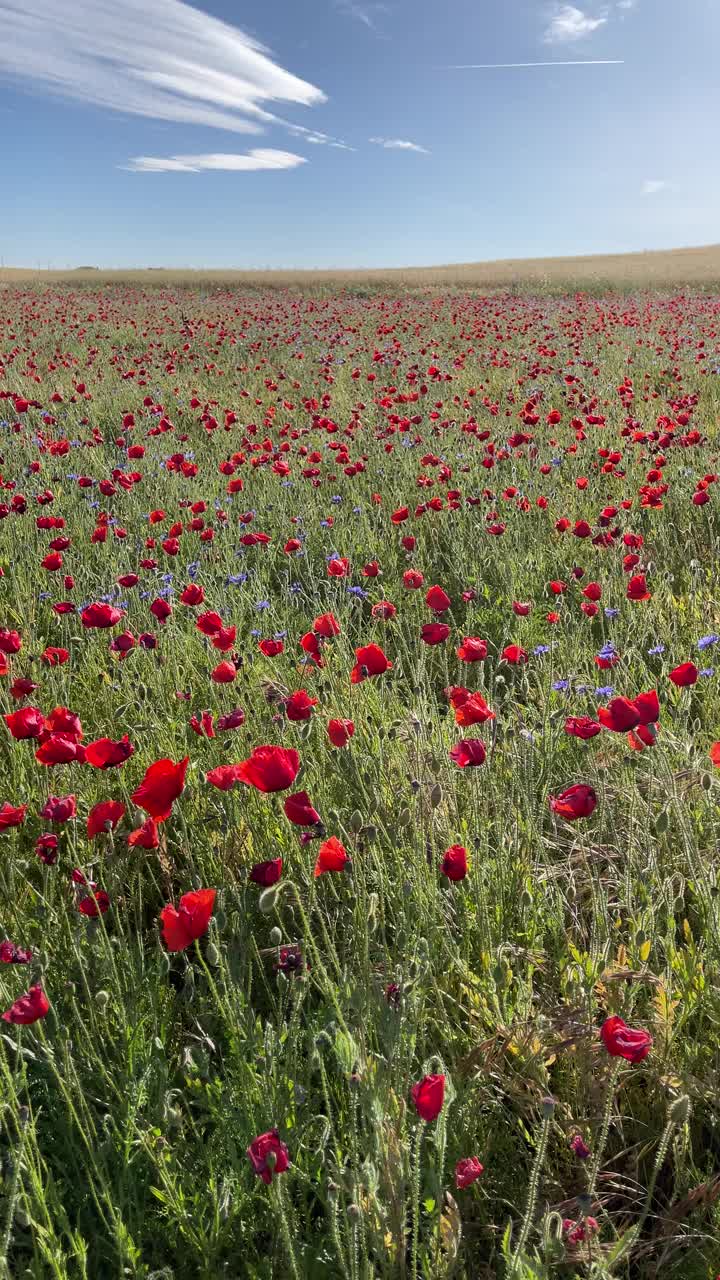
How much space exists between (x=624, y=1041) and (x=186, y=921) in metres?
0.77

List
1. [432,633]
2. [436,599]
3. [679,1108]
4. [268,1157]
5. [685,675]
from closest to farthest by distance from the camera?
Answer: 1. [268,1157]
2. [679,1108]
3. [685,675]
4. [432,633]
5. [436,599]

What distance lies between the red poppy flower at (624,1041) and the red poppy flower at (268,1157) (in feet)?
1.63

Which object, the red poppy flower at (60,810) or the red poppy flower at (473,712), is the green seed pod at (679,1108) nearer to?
the red poppy flower at (473,712)

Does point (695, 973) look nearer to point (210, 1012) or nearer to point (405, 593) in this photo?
point (210, 1012)

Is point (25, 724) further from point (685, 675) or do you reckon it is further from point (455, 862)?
point (685, 675)

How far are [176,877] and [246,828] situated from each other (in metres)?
0.26

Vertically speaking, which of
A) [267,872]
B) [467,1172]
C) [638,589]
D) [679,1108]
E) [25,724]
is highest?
[638,589]

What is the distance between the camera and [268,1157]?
1089 mm

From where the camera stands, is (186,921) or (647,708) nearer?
(186,921)

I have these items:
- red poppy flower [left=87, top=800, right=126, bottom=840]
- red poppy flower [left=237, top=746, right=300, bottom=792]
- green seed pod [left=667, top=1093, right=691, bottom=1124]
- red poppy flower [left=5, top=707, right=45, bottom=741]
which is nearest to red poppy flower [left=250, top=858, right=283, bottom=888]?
red poppy flower [left=237, top=746, right=300, bottom=792]

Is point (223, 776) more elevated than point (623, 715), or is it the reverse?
point (623, 715)

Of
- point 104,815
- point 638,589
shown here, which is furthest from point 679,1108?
point 638,589

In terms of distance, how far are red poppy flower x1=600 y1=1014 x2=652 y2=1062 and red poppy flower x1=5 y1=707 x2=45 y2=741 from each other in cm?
149

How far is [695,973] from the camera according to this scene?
181cm
